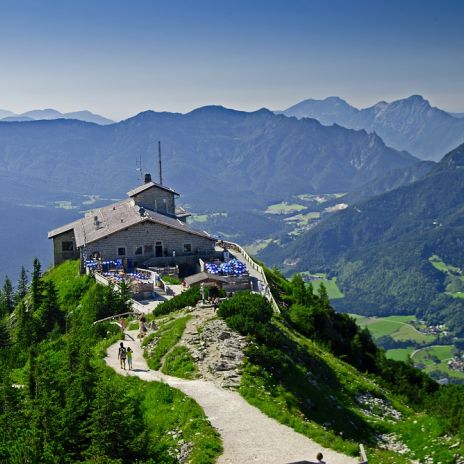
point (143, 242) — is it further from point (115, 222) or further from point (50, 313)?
point (50, 313)

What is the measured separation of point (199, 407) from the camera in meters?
26.5

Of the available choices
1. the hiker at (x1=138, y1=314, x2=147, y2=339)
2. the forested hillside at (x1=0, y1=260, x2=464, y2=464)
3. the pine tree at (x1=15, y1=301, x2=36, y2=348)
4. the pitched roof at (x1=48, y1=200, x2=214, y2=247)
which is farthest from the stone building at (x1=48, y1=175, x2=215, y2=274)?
the hiker at (x1=138, y1=314, x2=147, y2=339)

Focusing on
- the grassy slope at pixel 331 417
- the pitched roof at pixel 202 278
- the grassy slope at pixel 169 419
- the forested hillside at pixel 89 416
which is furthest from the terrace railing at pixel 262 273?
the grassy slope at pixel 169 419

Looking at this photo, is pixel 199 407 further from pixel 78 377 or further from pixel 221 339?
pixel 221 339

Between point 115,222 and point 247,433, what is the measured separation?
50.5 metres

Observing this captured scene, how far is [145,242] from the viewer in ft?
222

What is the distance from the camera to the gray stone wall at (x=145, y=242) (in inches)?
2633

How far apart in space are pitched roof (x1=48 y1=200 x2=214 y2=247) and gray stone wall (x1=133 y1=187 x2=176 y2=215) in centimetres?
131

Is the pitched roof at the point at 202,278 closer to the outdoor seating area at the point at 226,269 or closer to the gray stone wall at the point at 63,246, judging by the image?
the outdoor seating area at the point at 226,269

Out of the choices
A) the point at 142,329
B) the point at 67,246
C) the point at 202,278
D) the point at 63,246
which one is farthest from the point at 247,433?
the point at 63,246

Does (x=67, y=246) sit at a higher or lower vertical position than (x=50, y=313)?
higher

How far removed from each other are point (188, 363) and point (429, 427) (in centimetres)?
1084

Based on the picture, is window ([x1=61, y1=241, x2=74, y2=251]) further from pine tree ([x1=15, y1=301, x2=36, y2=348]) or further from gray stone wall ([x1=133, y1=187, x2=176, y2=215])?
pine tree ([x1=15, y1=301, x2=36, y2=348])

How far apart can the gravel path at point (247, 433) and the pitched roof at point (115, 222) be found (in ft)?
126
